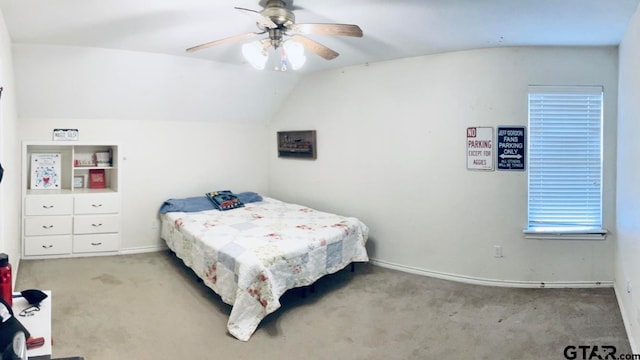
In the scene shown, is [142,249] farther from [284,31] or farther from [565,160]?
[565,160]

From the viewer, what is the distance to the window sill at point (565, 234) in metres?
3.25

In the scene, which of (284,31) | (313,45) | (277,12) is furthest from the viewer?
(313,45)

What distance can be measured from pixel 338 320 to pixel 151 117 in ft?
10.4

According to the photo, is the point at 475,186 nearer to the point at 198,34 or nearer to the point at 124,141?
the point at 198,34

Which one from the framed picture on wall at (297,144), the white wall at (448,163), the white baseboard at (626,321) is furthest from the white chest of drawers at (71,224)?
the white baseboard at (626,321)

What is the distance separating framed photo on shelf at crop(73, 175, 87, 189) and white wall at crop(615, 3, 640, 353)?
519cm

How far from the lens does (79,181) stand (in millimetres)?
4488

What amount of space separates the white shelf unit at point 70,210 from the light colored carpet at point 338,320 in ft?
1.47

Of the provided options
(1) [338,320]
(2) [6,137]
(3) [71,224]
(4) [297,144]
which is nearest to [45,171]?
(3) [71,224]

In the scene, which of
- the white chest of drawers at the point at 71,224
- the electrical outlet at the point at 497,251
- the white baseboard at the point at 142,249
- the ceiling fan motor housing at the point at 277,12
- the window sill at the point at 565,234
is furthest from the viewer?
the white baseboard at the point at 142,249

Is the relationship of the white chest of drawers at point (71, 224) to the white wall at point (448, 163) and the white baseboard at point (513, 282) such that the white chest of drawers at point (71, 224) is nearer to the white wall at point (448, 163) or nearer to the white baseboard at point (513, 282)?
the white wall at point (448, 163)

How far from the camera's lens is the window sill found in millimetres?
3250

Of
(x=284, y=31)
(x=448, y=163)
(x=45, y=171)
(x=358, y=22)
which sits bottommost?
(x=45, y=171)

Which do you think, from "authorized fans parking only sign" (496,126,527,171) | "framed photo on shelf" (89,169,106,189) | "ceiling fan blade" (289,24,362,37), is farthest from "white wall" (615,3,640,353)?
"framed photo on shelf" (89,169,106,189)
